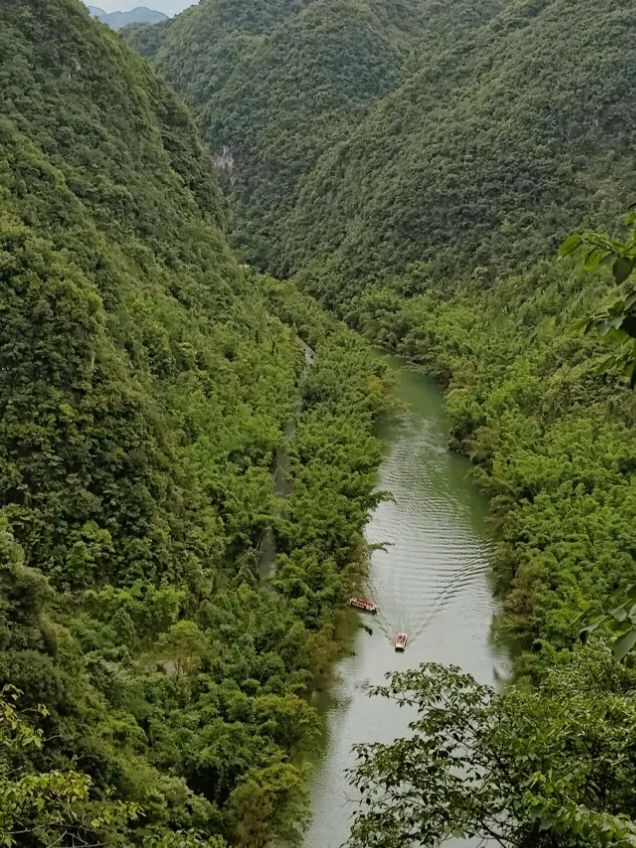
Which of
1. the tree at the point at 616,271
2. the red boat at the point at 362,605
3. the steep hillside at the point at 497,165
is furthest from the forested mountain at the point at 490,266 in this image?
the red boat at the point at 362,605

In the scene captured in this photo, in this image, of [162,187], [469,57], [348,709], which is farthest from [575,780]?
[469,57]

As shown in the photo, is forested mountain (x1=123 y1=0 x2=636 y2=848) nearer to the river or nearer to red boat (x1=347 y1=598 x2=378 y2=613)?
the river

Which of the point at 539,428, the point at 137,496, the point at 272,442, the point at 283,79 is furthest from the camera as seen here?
the point at 283,79

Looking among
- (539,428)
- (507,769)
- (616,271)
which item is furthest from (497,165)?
(616,271)

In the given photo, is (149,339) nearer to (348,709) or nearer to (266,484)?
(266,484)

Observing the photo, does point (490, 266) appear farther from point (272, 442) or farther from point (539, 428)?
point (272, 442)

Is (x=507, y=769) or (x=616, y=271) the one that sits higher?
(x=616, y=271)

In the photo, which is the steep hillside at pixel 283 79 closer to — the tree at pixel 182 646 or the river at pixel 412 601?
the river at pixel 412 601
